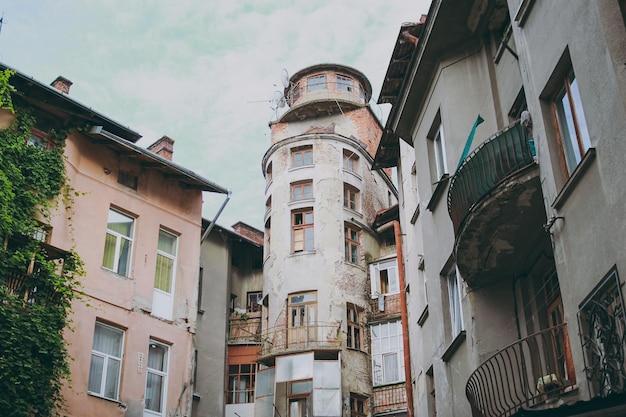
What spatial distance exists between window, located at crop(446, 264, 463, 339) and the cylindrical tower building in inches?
571

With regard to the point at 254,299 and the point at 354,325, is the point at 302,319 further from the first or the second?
the point at 254,299

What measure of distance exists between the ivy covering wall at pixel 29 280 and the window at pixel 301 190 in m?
14.2

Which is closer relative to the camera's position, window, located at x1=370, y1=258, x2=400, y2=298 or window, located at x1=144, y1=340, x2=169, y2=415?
window, located at x1=144, y1=340, x2=169, y2=415

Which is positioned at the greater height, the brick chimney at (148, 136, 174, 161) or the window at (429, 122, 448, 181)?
the brick chimney at (148, 136, 174, 161)

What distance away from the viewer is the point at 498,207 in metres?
10.9

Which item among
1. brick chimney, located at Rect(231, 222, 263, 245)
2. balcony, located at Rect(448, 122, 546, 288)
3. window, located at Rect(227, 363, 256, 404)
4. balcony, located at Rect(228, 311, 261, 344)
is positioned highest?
brick chimney, located at Rect(231, 222, 263, 245)

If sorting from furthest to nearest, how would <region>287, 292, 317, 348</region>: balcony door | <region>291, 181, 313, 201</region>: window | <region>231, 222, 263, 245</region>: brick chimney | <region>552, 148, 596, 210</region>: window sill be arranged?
<region>231, 222, 263, 245</region>: brick chimney < <region>291, 181, 313, 201</region>: window < <region>287, 292, 317, 348</region>: balcony door < <region>552, 148, 596, 210</region>: window sill

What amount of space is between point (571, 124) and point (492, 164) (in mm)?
1731

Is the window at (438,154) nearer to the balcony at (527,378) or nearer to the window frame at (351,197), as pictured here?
the balcony at (527,378)

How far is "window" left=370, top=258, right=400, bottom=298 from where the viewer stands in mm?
31625

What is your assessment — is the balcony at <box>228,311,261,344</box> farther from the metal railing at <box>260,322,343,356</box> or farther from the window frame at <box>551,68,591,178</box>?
the window frame at <box>551,68,591,178</box>

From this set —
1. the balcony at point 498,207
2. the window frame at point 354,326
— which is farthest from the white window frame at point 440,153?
Answer: the window frame at point 354,326

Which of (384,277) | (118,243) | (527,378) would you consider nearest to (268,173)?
(384,277)

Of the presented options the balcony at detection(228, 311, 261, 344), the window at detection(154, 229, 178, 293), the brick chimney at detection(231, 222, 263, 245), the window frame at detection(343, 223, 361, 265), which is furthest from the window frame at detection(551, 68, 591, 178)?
the brick chimney at detection(231, 222, 263, 245)
